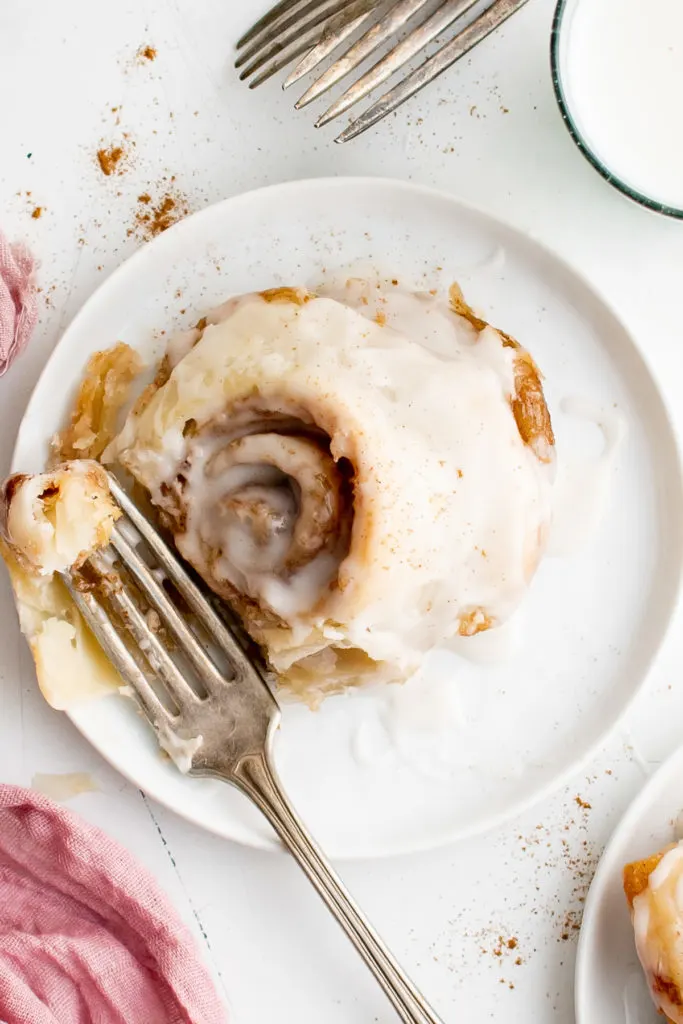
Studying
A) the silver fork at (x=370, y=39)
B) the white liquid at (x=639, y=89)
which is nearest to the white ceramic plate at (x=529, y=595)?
the silver fork at (x=370, y=39)

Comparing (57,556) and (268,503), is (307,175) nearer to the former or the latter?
(268,503)

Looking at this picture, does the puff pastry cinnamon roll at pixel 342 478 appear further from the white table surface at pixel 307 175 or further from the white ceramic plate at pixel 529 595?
the white table surface at pixel 307 175

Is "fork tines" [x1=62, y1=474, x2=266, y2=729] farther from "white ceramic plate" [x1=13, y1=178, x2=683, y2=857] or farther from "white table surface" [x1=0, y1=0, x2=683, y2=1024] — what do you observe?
"white table surface" [x1=0, y1=0, x2=683, y2=1024]

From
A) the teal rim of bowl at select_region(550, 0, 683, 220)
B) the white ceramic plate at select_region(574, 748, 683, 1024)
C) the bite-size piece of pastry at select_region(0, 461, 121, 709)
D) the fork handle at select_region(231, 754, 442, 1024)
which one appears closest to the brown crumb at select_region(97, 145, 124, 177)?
the bite-size piece of pastry at select_region(0, 461, 121, 709)

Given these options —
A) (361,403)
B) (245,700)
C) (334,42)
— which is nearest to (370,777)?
(245,700)

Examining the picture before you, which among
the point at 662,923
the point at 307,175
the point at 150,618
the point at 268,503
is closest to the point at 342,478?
the point at 268,503

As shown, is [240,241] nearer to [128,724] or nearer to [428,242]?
[428,242]
